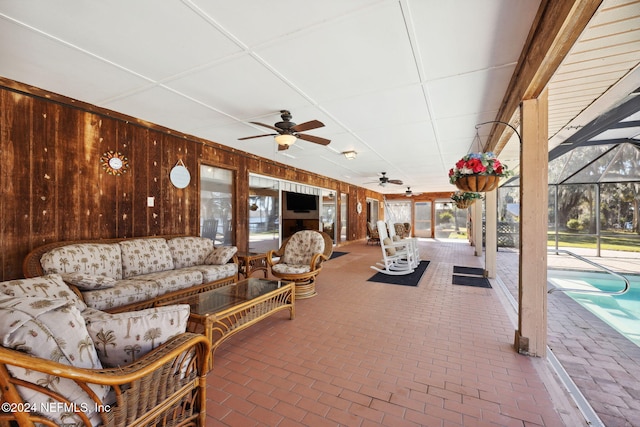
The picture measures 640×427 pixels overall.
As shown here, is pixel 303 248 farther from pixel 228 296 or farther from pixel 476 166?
pixel 476 166

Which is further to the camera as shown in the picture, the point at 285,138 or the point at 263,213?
the point at 263,213

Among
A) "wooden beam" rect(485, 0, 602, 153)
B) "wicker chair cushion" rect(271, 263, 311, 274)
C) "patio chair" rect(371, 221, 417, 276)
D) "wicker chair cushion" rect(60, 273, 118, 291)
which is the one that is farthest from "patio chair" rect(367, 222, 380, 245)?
"wicker chair cushion" rect(60, 273, 118, 291)

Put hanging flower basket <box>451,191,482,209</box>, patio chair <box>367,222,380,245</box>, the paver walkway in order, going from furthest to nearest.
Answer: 1. patio chair <box>367,222,380,245</box>
2. hanging flower basket <box>451,191,482,209</box>
3. the paver walkway

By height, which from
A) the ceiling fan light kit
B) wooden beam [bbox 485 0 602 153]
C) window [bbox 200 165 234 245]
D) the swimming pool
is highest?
wooden beam [bbox 485 0 602 153]

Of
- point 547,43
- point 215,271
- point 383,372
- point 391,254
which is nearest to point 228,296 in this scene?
point 215,271

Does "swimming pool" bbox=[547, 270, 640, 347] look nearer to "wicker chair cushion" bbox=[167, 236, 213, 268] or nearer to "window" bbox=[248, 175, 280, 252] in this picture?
"wicker chair cushion" bbox=[167, 236, 213, 268]

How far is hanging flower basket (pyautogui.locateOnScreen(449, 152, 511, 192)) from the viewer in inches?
102

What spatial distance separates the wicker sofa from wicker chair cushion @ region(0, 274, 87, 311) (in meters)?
0.47

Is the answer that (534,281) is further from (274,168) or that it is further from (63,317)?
(274,168)

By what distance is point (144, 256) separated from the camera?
340cm

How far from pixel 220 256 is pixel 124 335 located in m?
2.83

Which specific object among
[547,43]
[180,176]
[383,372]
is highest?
[547,43]

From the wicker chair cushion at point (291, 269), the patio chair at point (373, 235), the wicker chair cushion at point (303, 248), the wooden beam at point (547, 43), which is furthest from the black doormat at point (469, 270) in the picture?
the patio chair at point (373, 235)

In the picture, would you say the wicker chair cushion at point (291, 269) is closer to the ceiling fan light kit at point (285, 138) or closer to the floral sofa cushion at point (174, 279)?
the floral sofa cushion at point (174, 279)
